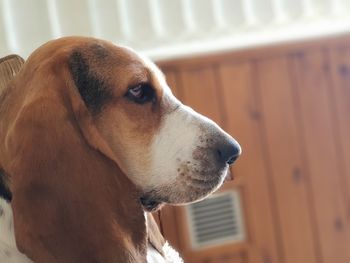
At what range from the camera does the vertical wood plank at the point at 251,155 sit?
6.28 feet

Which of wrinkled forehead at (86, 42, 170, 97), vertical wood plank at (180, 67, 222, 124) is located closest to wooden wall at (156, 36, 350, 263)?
vertical wood plank at (180, 67, 222, 124)

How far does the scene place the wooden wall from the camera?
1903mm

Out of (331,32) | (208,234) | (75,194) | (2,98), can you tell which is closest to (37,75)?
(2,98)

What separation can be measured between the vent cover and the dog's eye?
79 centimetres

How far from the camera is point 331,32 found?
1922 millimetres

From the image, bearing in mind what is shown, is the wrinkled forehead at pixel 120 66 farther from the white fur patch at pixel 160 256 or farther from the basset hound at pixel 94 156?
the white fur patch at pixel 160 256

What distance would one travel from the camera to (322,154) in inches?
77.7

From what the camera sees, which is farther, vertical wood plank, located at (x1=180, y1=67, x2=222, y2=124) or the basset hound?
vertical wood plank, located at (x1=180, y1=67, x2=222, y2=124)

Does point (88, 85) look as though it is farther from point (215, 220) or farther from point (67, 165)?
point (215, 220)

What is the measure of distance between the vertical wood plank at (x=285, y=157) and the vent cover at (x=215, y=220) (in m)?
0.13

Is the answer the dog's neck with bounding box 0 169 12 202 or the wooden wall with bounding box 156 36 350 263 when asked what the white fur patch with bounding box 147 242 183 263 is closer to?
the dog's neck with bounding box 0 169 12 202

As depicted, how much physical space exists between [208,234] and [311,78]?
0.56 m

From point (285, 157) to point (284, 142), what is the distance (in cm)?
5

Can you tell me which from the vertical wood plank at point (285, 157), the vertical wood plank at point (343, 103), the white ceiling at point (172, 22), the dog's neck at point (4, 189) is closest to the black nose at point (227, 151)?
the dog's neck at point (4, 189)
